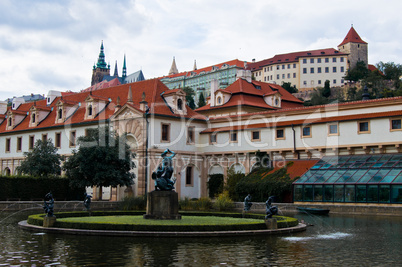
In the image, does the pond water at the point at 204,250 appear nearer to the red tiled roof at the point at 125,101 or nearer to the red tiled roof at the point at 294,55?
the red tiled roof at the point at 125,101

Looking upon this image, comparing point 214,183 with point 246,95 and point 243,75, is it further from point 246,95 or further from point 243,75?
point 243,75

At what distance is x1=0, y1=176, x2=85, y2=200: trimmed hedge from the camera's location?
147ft

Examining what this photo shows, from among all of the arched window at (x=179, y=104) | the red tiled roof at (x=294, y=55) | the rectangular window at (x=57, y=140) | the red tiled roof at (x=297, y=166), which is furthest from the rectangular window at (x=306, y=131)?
the red tiled roof at (x=294, y=55)

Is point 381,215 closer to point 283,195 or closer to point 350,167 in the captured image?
point 350,167

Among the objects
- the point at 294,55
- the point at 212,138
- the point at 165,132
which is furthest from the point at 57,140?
the point at 294,55

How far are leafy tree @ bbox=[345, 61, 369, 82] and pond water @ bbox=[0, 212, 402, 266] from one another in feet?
403

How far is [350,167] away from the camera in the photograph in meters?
41.2

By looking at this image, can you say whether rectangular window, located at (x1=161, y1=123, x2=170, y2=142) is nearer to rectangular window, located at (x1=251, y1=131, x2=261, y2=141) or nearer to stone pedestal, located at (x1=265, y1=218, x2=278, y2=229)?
rectangular window, located at (x1=251, y1=131, x2=261, y2=141)

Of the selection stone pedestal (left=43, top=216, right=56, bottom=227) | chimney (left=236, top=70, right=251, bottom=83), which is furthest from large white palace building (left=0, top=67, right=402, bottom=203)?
stone pedestal (left=43, top=216, right=56, bottom=227)

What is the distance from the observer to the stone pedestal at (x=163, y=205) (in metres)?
24.0

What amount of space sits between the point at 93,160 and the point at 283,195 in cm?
1813

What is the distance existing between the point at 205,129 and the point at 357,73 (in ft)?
306

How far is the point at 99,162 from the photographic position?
146 feet

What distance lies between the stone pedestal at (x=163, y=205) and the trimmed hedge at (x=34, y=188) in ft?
85.2
